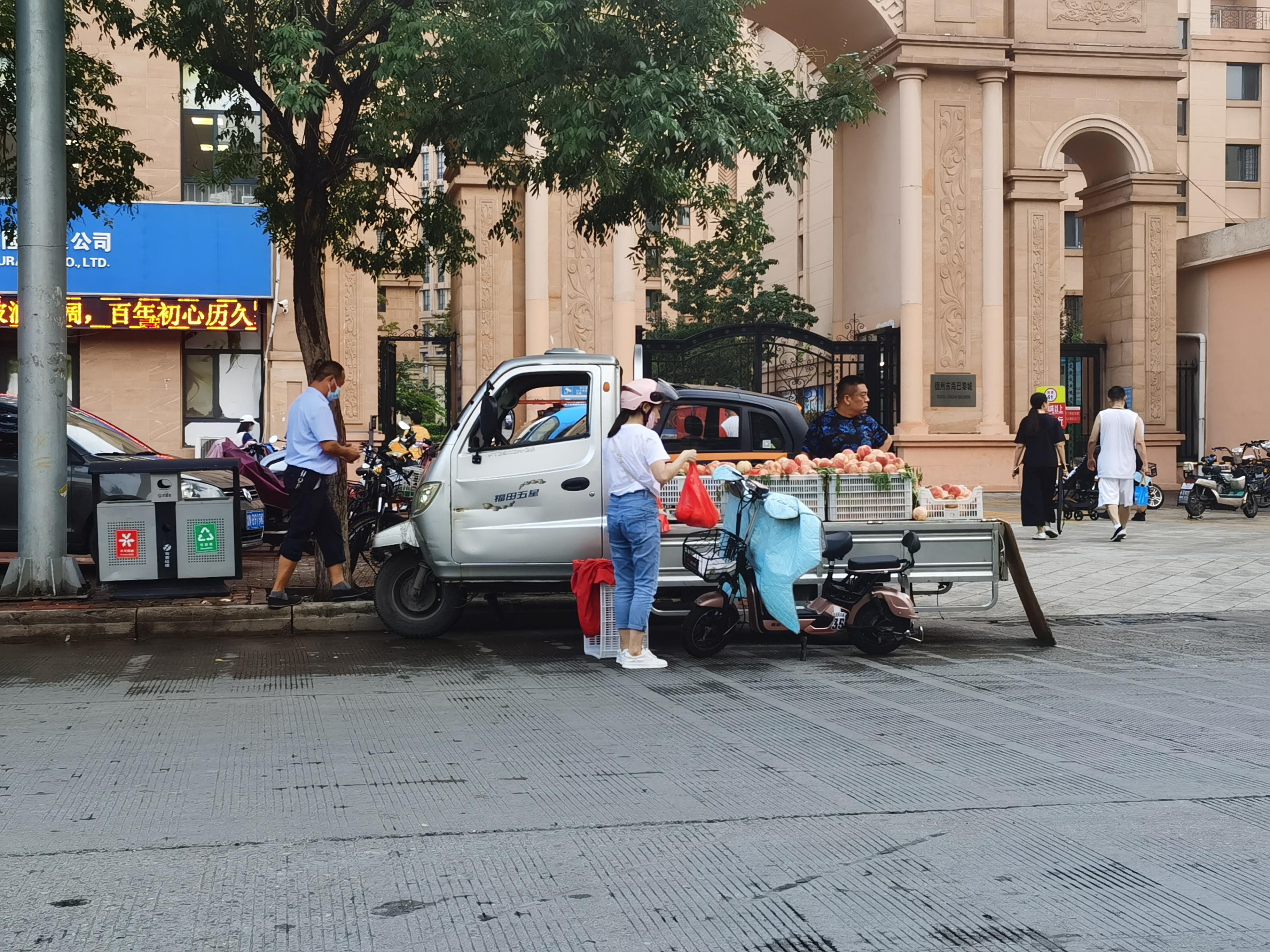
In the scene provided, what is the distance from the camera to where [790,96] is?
13992mm

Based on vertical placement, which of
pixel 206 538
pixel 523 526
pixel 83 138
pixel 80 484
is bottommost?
pixel 206 538

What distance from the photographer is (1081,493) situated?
2348cm

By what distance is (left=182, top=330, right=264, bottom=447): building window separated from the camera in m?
24.1

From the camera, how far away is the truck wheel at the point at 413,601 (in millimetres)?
10562

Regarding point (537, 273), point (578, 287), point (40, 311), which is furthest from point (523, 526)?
point (578, 287)

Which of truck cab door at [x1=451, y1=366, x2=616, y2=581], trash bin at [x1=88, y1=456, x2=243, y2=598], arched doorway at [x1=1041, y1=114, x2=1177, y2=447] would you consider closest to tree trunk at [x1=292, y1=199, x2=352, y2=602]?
trash bin at [x1=88, y1=456, x2=243, y2=598]

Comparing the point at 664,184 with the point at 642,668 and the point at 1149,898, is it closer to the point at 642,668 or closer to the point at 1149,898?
the point at 642,668

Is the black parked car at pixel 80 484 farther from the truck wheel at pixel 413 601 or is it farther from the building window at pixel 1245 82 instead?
the building window at pixel 1245 82

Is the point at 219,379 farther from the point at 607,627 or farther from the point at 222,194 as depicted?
the point at 607,627

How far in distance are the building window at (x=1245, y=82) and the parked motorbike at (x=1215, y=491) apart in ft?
140

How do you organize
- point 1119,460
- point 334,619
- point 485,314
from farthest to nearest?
point 485,314, point 1119,460, point 334,619

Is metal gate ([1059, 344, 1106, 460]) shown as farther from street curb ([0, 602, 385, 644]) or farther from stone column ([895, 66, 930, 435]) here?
street curb ([0, 602, 385, 644])

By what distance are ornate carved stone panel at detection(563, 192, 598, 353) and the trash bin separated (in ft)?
52.9

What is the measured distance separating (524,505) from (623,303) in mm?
16956
